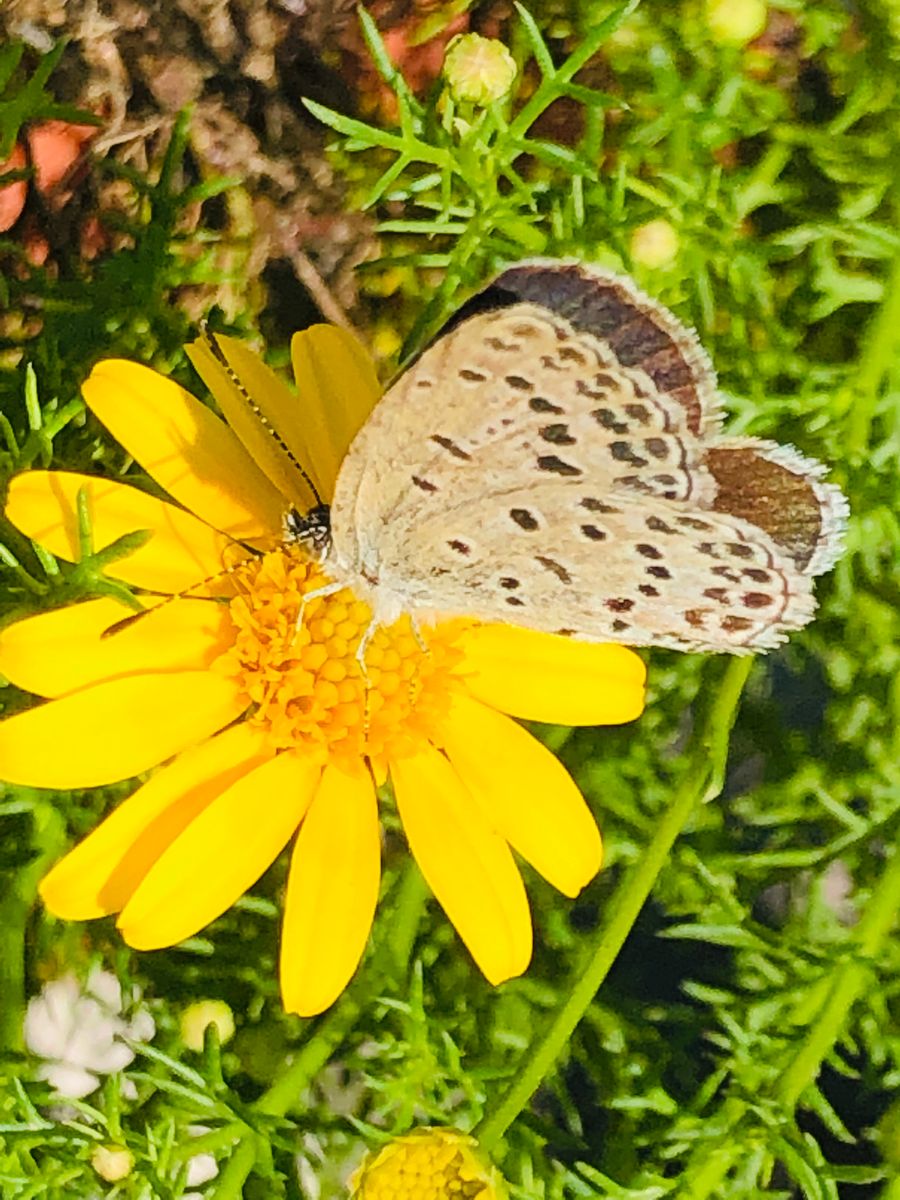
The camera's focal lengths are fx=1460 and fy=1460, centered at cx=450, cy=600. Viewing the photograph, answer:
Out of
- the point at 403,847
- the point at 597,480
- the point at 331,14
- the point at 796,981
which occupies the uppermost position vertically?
the point at 331,14

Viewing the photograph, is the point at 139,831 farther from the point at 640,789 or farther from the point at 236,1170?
the point at 640,789

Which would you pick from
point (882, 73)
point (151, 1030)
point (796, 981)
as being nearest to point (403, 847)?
point (151, 1030)

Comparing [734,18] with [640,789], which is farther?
[640,789]

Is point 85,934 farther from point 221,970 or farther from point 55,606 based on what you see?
point 55,606

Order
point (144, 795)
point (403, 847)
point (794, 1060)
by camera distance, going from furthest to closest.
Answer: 1. point (403, 847)
2. point (794, 1060)
3. point (144, 795)

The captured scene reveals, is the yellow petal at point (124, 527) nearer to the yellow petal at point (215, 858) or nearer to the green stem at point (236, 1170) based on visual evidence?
the yellow petal at point (215, 858)

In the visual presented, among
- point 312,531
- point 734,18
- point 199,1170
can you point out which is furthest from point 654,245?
point 199,1170
